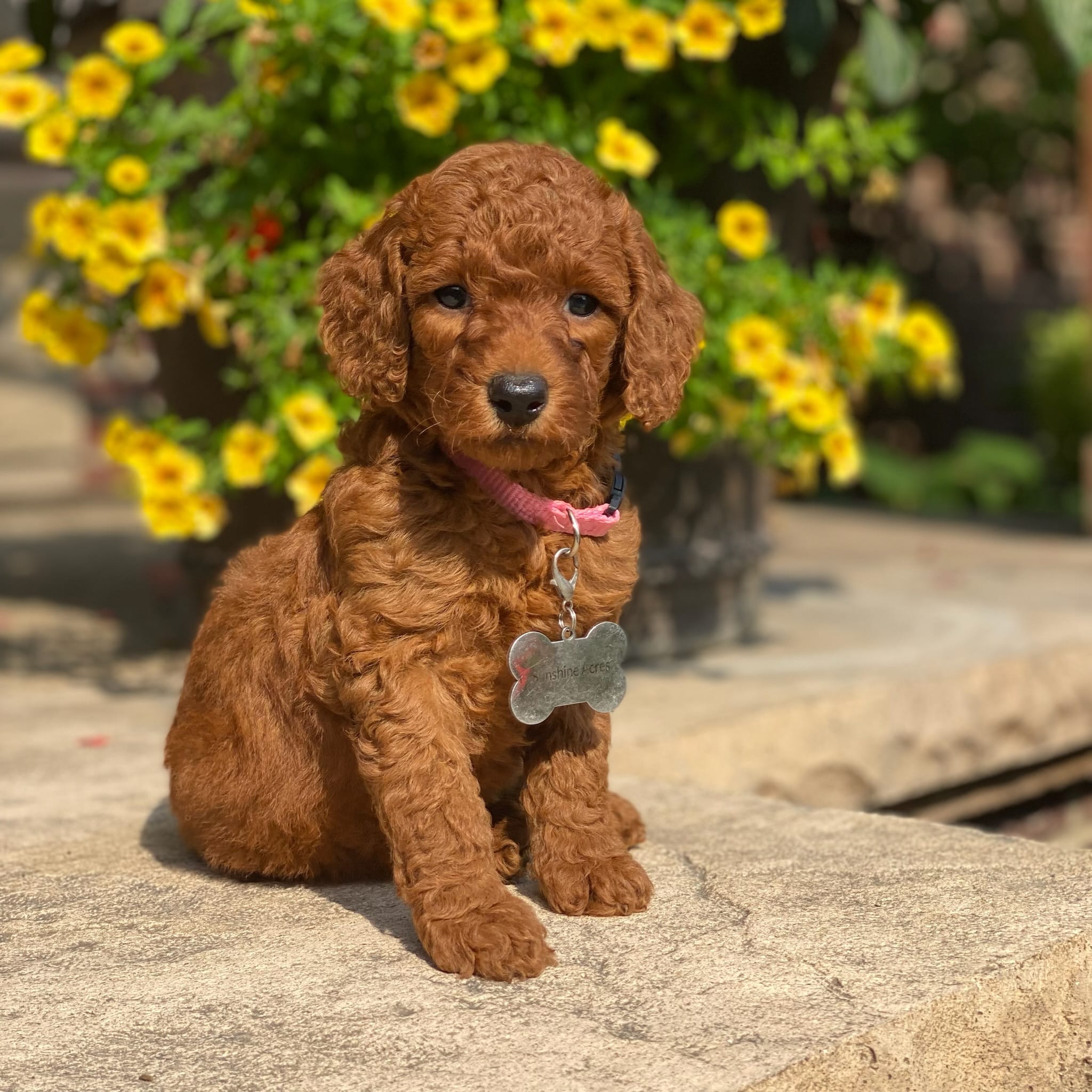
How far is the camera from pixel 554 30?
455 centimetres

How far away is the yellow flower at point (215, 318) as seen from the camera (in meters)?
4.84

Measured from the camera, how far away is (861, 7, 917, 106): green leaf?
16.1 ft

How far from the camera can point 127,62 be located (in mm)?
4699

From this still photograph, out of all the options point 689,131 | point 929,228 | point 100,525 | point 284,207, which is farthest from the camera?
point 929,228

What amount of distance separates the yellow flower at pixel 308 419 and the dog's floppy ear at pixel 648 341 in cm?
190

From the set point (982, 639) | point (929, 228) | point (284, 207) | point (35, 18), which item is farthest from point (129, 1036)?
point (929, 228)

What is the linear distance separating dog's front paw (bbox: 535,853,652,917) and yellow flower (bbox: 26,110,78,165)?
293cm

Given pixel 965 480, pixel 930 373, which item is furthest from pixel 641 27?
pixel 965 480

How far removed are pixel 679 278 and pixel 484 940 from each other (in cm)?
271

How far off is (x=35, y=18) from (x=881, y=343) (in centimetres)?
331

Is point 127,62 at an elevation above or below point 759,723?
above

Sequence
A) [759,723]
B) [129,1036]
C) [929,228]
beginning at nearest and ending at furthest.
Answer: [129,1036] < [759,723] < [929,228]

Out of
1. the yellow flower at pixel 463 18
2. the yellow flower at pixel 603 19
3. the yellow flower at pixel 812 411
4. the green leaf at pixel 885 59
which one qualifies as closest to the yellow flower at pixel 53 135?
the yellow flower at pixel 463 18

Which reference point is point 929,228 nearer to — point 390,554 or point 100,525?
point 100,525
